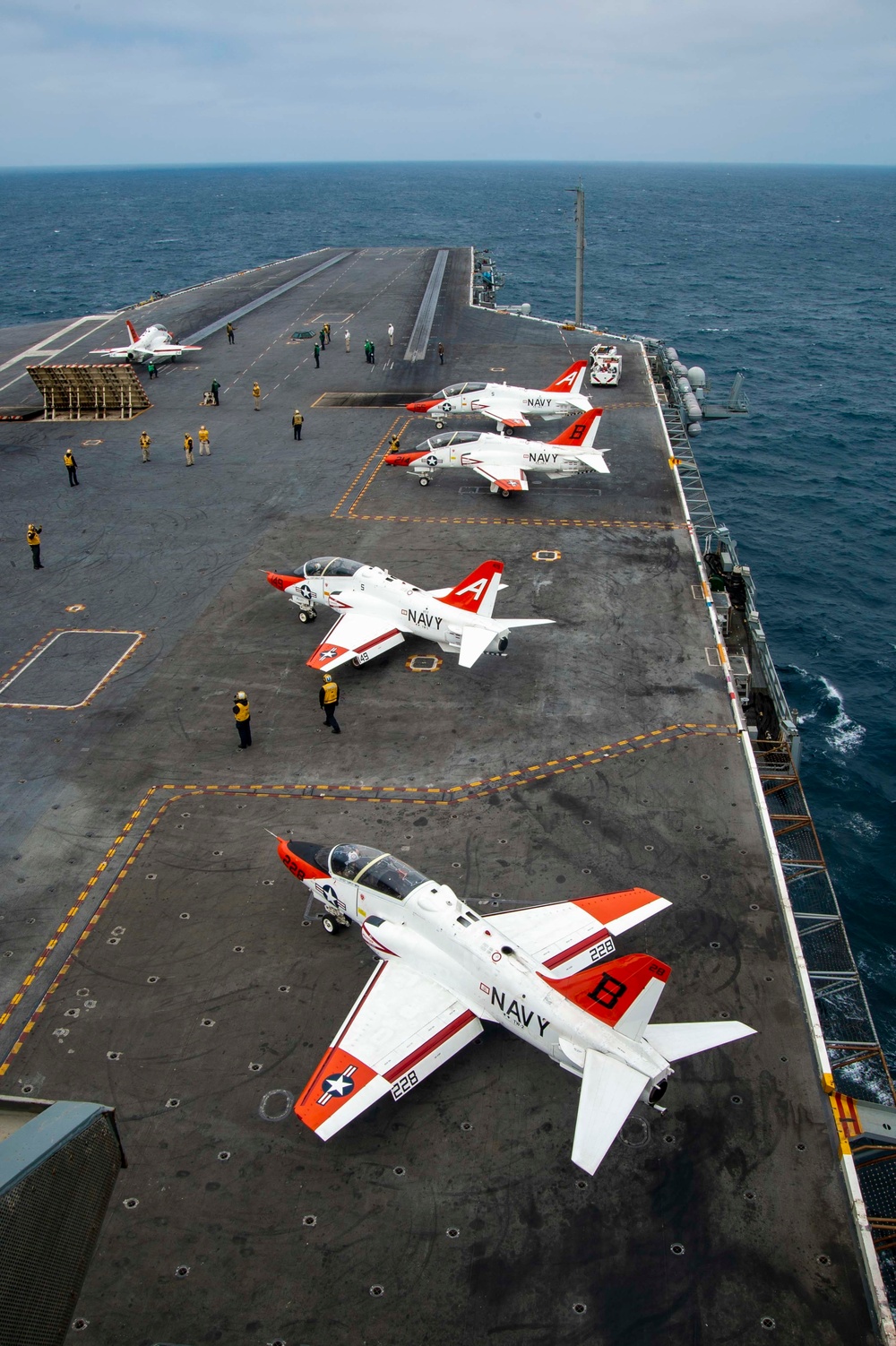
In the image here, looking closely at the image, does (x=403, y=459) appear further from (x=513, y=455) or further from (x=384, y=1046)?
(x=384, y=1046)

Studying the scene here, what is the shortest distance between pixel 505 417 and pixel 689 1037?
Answer: 1498 inches

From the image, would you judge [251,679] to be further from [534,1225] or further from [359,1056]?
[534,1225]

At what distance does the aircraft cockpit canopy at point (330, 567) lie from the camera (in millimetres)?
29531

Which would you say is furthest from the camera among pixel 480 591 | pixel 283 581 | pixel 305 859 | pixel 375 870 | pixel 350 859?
pixel 283 581

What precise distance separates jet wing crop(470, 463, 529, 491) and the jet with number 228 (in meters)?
25.3

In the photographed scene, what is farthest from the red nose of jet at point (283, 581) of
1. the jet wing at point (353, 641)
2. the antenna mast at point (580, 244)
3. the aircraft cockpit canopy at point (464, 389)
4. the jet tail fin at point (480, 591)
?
the antenna mast at point (580, 244)

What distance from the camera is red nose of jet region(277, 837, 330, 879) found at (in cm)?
1836

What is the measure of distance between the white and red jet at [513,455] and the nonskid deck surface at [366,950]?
2.07m

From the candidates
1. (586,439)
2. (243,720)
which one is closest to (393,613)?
(243,720)

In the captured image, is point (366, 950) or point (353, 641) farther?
point (353, 641)

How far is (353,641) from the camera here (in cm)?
2778

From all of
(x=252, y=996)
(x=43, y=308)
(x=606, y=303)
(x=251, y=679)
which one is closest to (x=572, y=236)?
(x=606, y=303)

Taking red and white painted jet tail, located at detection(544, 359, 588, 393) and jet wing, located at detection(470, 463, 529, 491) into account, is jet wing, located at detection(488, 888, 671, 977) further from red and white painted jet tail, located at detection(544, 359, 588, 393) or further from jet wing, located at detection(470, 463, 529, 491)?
red and white painted jet tail, located at detection(544, 359, 588, 393)

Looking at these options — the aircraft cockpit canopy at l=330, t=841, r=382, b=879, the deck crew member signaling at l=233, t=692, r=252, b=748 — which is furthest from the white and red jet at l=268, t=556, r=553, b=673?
the aircraft cockpit canopy at l=330, t=841, r=382, b=879
